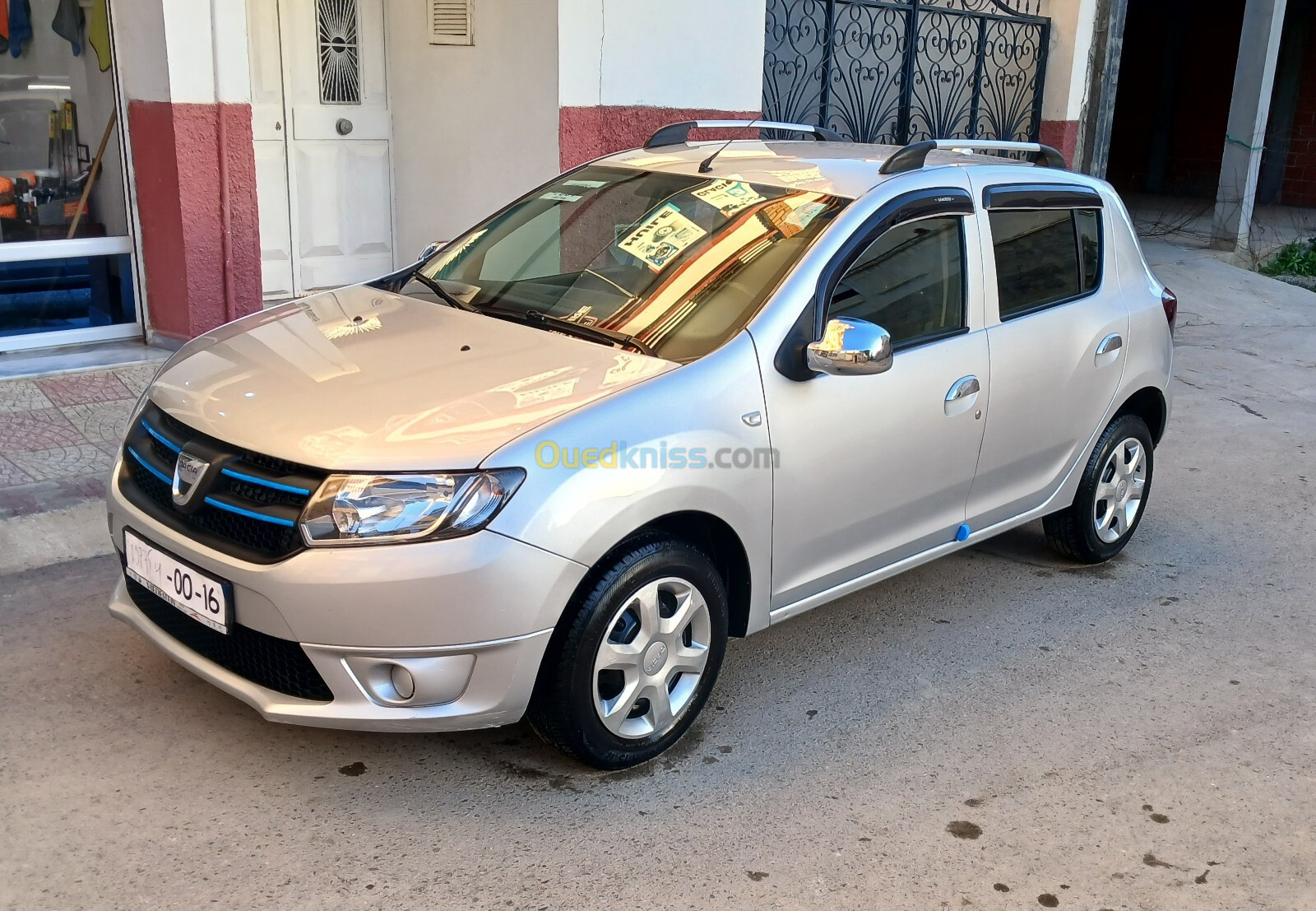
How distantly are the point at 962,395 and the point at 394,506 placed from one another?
6.77 ft

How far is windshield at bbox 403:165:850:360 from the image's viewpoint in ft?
12.4

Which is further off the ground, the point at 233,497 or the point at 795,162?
the point at 795,162

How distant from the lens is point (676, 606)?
11.6 feet

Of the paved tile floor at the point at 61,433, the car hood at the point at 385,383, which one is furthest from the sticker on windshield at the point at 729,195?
the paved tile floor at the point at 61,433

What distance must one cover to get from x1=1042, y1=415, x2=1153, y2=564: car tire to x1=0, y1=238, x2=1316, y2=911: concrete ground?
361 mm

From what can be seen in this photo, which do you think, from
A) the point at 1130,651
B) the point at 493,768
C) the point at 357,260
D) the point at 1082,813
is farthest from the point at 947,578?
the point at 357,260

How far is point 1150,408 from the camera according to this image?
544 centimetres

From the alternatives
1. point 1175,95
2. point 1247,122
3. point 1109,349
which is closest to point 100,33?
point 1109,349

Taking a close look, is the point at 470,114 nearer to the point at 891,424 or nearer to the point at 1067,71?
the point at 891,424

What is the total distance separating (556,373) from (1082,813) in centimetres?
192

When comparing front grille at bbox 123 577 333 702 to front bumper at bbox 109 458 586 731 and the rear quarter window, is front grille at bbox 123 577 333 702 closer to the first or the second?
front bumper at bbox 109 458 586 731

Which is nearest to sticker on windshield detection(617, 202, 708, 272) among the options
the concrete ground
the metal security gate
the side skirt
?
the side skirt

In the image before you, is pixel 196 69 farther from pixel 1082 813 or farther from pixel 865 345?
pixel 1082 813

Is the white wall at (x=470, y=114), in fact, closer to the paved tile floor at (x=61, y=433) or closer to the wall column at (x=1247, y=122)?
the paved tile floor at (x=61, y=433)
